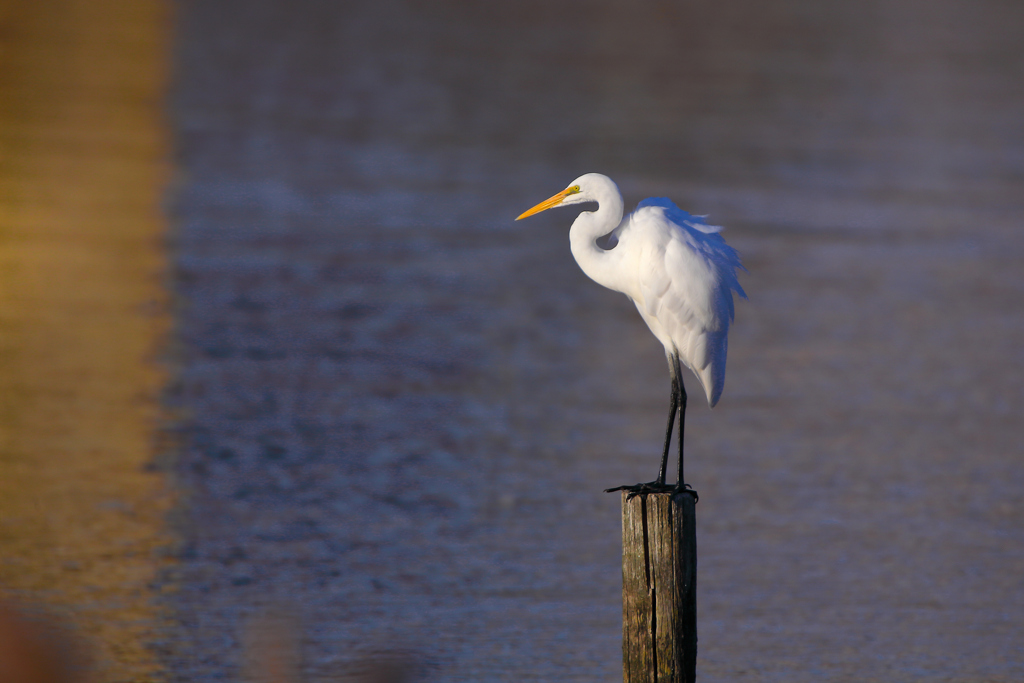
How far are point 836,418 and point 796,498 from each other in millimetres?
1874

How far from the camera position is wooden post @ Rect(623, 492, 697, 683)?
15.4ft

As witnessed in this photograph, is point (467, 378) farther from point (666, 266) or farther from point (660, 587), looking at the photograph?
point (660, 587)

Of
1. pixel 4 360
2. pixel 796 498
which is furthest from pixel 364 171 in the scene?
pixel 796 498

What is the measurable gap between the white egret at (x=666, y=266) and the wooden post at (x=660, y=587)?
37 centimetres

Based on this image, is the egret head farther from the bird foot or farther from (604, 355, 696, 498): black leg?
the bird foot

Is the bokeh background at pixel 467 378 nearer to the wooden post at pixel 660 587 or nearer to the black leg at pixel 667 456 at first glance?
the wooden post at pixel 660 587

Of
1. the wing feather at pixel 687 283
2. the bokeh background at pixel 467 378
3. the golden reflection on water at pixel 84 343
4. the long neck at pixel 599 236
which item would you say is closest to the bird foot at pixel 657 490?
the wing feather at pixel 687 283

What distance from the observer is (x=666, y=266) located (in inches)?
209

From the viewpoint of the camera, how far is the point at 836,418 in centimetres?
1047

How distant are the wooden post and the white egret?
1.23ft

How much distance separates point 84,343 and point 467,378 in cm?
367

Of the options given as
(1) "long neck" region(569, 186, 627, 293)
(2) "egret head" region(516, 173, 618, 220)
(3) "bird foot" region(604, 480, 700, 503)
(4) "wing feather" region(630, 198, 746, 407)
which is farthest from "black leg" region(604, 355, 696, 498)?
(2) "egret head" region(516, 173, 618, 220)

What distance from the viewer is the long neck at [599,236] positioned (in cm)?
522

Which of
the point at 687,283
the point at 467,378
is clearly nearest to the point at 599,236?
the point at 687,283
